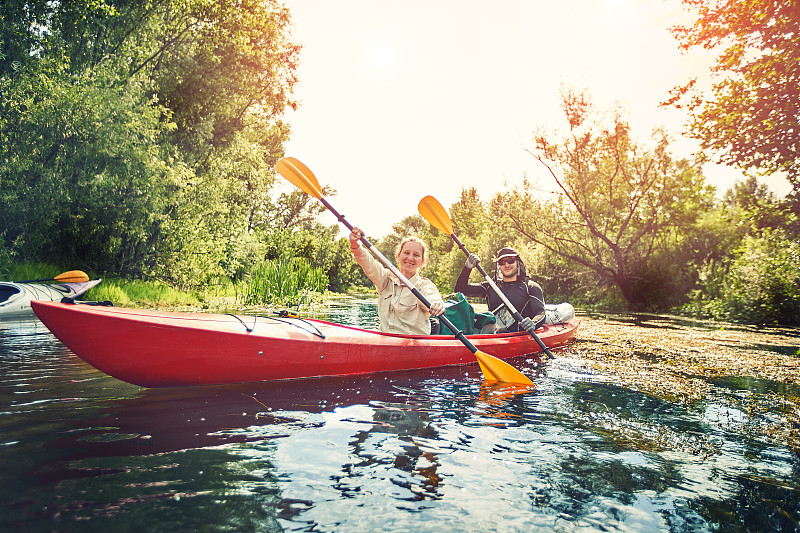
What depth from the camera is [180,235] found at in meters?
12.8

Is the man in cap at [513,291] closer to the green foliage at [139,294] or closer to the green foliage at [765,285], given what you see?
the green foliage at [139,294]

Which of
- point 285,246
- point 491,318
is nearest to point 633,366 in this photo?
point 491,318

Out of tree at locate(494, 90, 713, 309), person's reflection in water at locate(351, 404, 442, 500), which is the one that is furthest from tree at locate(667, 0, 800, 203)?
person's reflection in water at locate(351, 404, 442, 500)

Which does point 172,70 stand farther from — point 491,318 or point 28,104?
point 491,318

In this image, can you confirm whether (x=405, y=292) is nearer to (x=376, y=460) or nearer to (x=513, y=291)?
(x=513, y=291)

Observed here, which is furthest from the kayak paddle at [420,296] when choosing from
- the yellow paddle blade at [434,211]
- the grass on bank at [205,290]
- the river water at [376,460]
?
the grass on bank at [205,290]

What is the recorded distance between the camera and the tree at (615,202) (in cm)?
1836

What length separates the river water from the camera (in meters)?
1.88

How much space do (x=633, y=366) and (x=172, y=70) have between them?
13920 millimetres

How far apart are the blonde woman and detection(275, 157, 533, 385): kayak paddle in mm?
138

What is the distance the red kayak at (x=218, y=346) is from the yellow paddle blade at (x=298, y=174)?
5.34 ft

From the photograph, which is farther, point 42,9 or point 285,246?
point 285,246

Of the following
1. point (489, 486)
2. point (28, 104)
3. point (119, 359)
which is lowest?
point (489, 486)

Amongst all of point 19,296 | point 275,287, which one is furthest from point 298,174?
point 275,287
